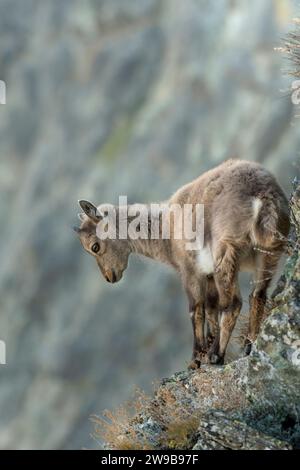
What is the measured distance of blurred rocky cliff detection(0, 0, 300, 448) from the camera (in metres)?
48.1

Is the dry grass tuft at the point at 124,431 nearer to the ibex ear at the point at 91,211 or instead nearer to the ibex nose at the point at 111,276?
the ibex nose at the point at 111,276

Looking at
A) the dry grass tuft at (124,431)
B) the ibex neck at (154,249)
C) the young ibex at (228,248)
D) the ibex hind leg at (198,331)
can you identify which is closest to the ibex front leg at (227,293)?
the young ibex at (228,248)

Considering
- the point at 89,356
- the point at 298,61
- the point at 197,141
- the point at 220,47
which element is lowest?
the point at 89,356

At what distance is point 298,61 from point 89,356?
38207 millimetres

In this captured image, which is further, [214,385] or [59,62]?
[59,62]

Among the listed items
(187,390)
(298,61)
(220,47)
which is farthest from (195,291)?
(220,47)

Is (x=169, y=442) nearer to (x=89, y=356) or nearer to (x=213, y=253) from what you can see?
(x=213, y=253)

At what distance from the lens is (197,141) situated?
5194 cm

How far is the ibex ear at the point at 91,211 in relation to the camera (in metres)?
14.3

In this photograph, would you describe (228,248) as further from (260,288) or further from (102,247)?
(102,247)

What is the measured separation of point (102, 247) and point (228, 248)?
2906mm

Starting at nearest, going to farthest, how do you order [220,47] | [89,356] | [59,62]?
[89,356] < [220,47] < [59,62]

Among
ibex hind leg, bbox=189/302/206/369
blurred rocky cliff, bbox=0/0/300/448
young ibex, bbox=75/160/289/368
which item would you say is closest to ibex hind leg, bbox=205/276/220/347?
young ibex, bbox=75/160/289/368

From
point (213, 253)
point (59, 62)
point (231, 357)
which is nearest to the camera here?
point (213, 253)
